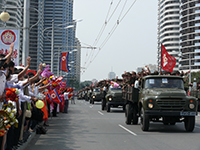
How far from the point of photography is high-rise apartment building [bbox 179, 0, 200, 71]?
12756 cm

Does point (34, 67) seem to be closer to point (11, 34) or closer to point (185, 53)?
point (185, 53)

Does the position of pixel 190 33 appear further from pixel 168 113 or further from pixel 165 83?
pixel 168 113

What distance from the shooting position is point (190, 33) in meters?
131

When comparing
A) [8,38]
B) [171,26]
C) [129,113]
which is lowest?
[129,113]

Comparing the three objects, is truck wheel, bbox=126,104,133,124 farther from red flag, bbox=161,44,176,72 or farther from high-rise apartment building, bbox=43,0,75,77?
high-rise apartment building, bbox=43,0,75,77

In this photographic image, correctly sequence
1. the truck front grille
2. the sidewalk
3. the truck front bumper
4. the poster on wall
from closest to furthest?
the sidewalk → the truck front bumper → the truck front grille → the poster on wall

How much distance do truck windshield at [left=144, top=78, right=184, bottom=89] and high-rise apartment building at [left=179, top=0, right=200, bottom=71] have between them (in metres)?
114

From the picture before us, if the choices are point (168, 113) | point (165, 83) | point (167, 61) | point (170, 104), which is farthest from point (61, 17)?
point (168, 113)

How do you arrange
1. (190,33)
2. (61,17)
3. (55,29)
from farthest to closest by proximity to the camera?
(190,33)
(61,17)
(55,29)

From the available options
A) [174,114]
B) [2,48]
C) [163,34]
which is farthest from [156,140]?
[163,34]

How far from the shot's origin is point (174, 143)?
34.2 feet

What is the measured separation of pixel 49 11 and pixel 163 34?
221 ft

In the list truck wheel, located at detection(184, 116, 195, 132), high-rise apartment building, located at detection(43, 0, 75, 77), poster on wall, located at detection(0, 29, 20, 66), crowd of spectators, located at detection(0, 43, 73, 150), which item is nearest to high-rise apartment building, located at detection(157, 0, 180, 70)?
high-rise apartment building, located at detection(43, 0, 75, 77)

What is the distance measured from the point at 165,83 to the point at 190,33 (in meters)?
121
